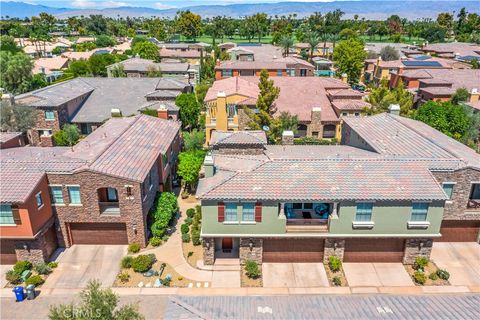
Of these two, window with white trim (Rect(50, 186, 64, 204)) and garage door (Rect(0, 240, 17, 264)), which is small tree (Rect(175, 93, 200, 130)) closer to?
window with white trim (Rect(50, 186, 64, 204))

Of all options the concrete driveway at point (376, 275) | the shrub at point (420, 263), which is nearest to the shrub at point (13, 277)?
the concrete driveway at point (376, 275)

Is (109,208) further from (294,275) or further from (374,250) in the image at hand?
(374,250)

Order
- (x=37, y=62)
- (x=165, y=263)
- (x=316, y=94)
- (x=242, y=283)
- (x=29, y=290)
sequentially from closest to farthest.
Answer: (x=29, y=290)
(x=242, y=283)
(x=165, y=263)
(x=316, y=94)
(x=37, y=62)

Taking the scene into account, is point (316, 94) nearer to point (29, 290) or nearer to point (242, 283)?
point (242, 283)

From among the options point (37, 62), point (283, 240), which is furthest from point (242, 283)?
point (37, 62)

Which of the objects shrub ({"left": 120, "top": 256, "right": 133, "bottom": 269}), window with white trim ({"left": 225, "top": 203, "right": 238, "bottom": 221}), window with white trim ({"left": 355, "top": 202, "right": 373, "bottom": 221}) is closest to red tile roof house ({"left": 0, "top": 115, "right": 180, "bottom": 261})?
shrub ({"left": 120, "top": 256, "right": 133, "bottom": 269})
